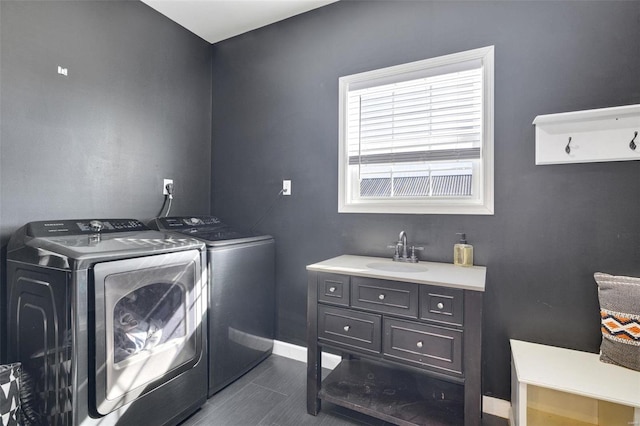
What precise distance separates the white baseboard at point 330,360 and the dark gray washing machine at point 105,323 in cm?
77

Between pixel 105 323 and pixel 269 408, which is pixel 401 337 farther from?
Result: pixel 105 323

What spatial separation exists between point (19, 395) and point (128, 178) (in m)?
1.36

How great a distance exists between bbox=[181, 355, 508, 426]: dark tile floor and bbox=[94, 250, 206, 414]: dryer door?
34cm

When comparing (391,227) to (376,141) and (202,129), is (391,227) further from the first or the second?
(202,129)

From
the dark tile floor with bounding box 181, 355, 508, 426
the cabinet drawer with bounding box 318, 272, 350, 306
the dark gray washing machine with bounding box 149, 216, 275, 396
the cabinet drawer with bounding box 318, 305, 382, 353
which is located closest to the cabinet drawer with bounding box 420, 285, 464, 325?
the cabinet drawer with bounding box 318, 305, 382, 353

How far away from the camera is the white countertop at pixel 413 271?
146 cm

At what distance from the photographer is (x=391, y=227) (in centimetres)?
209

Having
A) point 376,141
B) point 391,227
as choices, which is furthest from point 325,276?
point 376,141

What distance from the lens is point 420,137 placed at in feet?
6.76

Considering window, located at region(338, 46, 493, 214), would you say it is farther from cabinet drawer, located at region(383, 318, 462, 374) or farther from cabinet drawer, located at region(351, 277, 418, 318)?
cabinet drawer, located at region(383, 318, 462, 374)

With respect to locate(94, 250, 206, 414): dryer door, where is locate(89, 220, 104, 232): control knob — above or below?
above

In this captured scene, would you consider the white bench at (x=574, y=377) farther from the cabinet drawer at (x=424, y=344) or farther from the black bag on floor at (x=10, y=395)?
the black bag on floor at (x=10, y=395)

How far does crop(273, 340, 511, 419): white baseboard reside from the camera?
68.8 inches

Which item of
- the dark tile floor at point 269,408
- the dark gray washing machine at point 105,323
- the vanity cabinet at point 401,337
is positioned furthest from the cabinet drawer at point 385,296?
the dark gray washing machine at point 105,323
